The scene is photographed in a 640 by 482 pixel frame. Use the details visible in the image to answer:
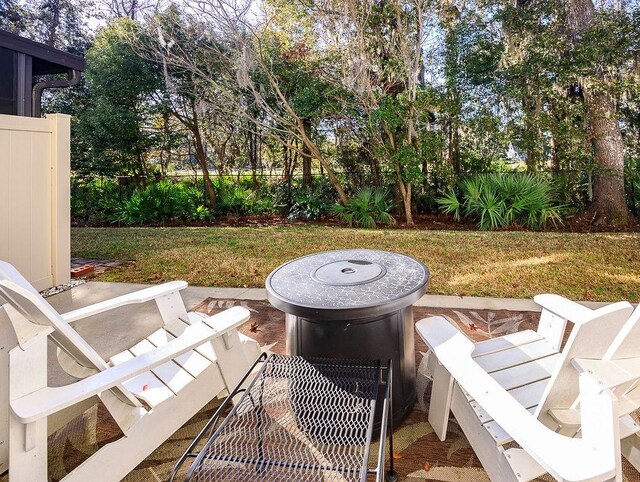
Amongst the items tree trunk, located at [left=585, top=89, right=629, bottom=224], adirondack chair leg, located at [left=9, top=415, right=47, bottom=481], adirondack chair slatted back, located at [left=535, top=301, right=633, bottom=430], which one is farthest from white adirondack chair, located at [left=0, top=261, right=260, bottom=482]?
tree trunk, located at [left=585, top=89, right=629, bottom=224]

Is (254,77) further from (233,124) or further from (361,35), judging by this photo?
(361,35)

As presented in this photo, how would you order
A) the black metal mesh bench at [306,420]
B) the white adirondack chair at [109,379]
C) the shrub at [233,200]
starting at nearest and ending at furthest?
the white adirondack chair at [109,379] < the black metal mesh bench at [306,420] < the shrub at [233,200]

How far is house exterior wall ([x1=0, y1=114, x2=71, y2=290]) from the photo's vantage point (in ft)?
12.9

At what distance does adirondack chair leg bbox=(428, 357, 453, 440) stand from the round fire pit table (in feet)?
0.49

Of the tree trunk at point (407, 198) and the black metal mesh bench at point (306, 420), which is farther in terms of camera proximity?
the tree trunk at point (407, 198)

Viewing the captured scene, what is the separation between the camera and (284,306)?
77.9 inches

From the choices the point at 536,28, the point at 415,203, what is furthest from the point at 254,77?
the point at 536,28

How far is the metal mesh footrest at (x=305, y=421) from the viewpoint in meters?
1.64

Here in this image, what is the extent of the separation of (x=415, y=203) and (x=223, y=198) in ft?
14.6

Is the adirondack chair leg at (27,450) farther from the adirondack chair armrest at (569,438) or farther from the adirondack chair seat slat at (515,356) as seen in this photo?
the adirondack chair seat slat at (515,356)

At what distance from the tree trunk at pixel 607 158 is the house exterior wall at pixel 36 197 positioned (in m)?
8.10

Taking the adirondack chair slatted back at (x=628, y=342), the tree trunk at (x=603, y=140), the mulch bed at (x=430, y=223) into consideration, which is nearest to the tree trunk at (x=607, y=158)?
the tree trunk at (x=603, y=140)

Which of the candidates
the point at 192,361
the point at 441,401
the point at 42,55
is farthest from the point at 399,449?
the point at 42,55

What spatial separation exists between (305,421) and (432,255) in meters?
4.04
